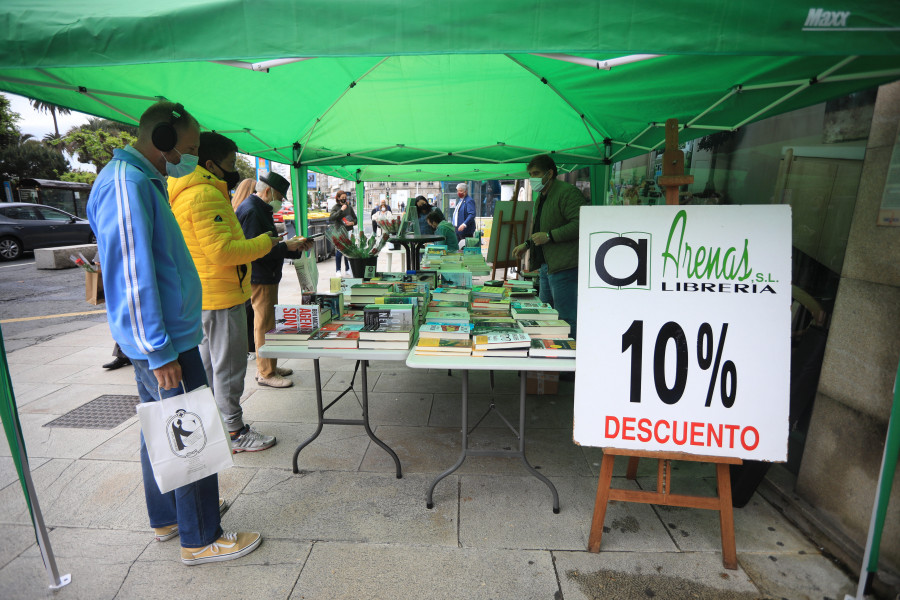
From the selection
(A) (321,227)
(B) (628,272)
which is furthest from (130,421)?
(A) (321,227)

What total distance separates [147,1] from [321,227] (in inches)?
537

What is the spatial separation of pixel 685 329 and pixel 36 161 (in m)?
38.2

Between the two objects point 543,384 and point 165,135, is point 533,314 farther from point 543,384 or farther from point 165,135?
point 165,135

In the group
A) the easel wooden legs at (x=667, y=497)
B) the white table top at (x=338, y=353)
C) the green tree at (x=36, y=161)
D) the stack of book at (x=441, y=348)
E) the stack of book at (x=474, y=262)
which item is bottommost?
the easel wooden legs at (x=667, y=497)

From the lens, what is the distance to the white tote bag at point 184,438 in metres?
1.76

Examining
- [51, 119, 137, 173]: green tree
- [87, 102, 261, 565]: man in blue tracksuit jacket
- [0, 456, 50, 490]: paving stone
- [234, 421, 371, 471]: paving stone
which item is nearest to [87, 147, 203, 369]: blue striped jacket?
[87, 102, 261, 565]: man in blue tracksuit jacket

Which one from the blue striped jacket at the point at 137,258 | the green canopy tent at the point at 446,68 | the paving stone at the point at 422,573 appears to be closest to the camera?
the green canopy tent at the point at 446,68

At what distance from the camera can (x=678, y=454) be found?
6.66ft

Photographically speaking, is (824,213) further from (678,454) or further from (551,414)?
(551,414)

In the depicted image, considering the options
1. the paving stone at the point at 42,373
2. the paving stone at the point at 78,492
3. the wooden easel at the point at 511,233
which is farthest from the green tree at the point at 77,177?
the paving stone at the point at 78,492

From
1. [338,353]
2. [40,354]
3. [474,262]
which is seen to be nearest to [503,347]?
[338,353]

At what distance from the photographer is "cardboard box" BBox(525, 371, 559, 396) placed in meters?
4.01

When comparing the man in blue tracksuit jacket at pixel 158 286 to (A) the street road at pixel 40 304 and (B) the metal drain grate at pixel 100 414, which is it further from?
(A) the street road at pixel 40 304

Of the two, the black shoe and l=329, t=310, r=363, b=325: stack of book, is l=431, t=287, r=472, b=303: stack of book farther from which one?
the black shoe
